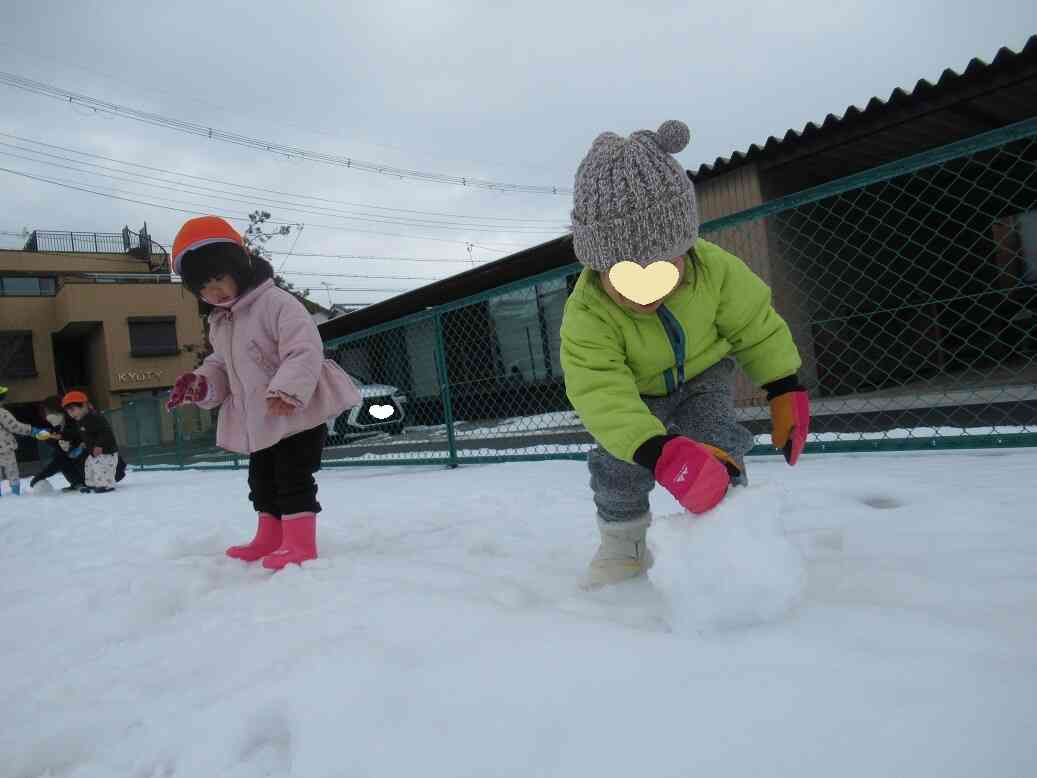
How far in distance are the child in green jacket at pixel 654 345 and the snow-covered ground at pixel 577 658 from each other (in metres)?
0.12

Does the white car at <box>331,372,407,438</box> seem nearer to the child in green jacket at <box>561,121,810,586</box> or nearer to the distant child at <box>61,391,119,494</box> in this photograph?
the distant child at <box>61,391,119,494</box>

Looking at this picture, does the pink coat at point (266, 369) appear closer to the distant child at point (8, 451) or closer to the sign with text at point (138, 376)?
the distant child at point (8, 451)

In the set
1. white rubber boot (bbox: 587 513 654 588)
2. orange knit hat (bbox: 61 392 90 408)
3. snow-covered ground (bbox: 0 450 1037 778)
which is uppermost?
orange knit hat (bbox: 61 392 90 408)

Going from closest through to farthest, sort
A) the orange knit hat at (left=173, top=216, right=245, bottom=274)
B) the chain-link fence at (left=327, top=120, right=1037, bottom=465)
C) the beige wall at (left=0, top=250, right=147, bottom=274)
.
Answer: the orange knit hat at (left=173, top=216, right=245, bottom=274)
the chain-link fence at (left=327, top=120, right=1037, bottom=465)
the beige wall at (left=0, top=250, right=147, bottom=274)

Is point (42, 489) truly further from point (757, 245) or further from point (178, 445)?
point (757, 245)

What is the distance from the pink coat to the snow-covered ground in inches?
18.1

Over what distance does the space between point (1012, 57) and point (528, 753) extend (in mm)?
5389

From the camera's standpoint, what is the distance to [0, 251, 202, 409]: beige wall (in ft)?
73.0

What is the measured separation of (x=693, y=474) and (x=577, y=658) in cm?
36

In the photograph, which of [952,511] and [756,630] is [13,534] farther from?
[952,511]

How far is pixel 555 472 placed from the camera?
3.51 m

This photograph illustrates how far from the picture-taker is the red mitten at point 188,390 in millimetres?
2178

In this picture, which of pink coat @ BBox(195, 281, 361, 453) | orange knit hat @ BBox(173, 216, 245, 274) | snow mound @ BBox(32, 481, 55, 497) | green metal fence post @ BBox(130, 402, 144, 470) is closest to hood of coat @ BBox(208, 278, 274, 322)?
pink coat @ BBox(195, 281, 361, 453)

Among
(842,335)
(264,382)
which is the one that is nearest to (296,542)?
(264,382)
